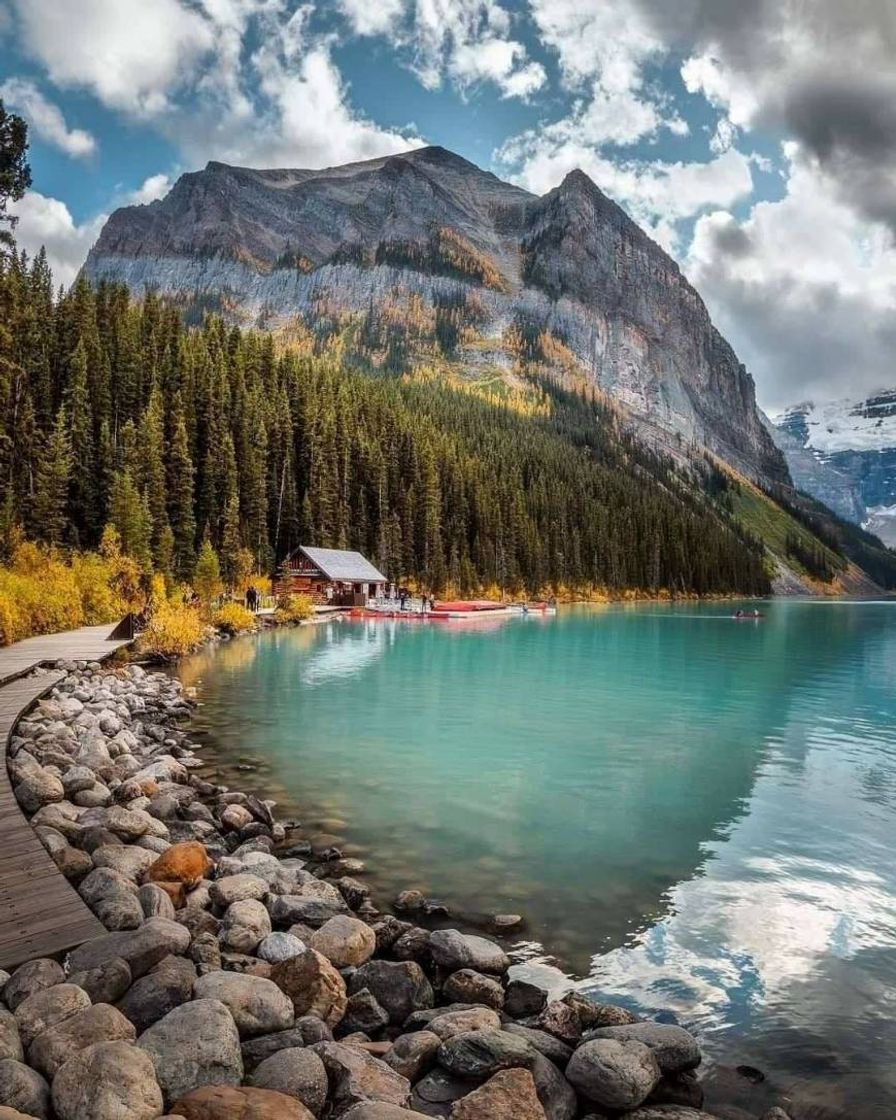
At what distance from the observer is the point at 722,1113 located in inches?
224

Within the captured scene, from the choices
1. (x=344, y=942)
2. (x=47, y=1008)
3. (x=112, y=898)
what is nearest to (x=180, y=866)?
(x=112, y=898)

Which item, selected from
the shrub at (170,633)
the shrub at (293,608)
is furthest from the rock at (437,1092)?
the shrub at (293,608)

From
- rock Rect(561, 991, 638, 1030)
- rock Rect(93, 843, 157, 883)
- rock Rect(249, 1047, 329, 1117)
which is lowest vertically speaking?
rock Rect(561, 991, 638, 1030)

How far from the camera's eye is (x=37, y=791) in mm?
10188

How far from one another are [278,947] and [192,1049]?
217cm

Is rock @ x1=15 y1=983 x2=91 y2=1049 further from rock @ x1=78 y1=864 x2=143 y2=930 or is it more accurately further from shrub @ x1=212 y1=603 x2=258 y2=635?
shrub @ x1=212 y1=603 x2=258 y2=635

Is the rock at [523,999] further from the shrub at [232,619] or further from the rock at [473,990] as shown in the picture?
the shrub at [232,619]

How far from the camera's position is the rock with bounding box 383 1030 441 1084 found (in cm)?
564

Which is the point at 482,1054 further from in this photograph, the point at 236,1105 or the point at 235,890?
the point at 235,890

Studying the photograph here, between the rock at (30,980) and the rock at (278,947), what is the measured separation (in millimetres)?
1922

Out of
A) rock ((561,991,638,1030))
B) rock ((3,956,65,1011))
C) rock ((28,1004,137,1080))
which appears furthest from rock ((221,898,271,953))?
rock ((561,991,638,1030))

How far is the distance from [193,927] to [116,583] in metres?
36.3

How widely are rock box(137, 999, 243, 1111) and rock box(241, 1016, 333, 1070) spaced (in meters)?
0.28

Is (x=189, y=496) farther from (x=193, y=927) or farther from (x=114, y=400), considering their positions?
(x=193, y=927)
